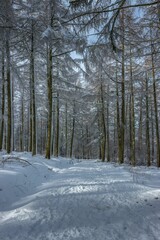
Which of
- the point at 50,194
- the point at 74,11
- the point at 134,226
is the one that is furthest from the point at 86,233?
the point at 74,11

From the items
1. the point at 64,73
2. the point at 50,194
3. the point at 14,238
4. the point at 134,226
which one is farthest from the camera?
the point at 64,73

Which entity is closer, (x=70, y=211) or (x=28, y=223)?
(x=28, y=223)

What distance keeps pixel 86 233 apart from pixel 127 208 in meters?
1.12

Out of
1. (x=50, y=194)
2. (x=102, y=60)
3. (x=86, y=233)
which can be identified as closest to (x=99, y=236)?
(x=86, y=233)

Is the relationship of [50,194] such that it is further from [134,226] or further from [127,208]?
[134,226]

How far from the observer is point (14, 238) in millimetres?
2516

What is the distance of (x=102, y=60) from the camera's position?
20.8 ft

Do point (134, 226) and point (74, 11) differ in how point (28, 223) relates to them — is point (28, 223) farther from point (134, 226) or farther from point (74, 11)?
point (74, 11)

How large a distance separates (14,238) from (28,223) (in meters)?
0.39

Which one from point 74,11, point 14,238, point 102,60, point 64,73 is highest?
point 64,73

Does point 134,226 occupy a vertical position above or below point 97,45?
below

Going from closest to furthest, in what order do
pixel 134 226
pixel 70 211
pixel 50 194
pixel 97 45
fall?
pixel 134 226
pixel 70 211
pixel 50 194
pixel 97 45

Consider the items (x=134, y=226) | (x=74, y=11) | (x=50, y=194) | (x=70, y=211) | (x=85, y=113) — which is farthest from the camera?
(x=85, y=113)

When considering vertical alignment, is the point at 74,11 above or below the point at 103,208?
above
